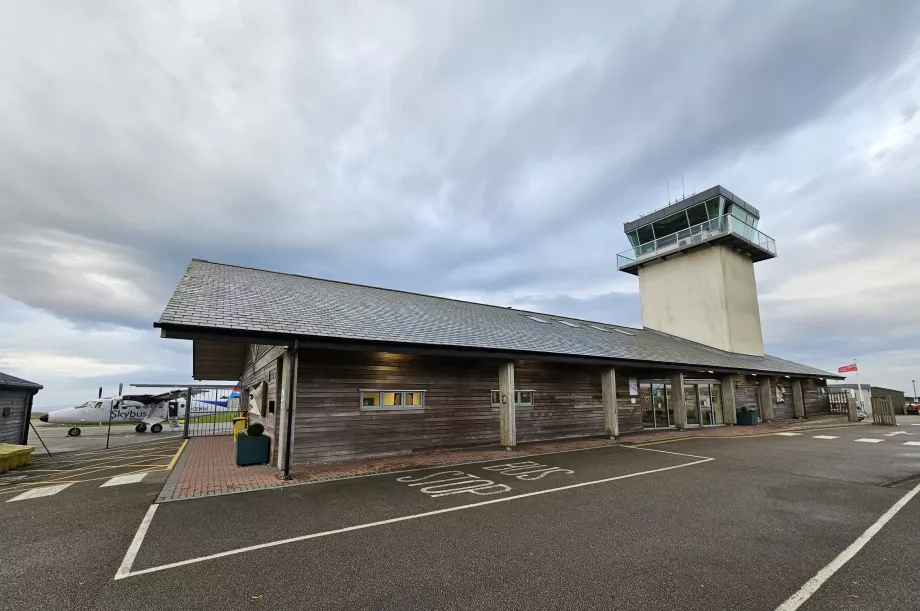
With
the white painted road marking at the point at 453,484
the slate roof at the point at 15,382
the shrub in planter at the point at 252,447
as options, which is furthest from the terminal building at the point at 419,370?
the slate roof at the point at 15,382

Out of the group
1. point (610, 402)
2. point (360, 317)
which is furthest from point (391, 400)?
point (610, 402)

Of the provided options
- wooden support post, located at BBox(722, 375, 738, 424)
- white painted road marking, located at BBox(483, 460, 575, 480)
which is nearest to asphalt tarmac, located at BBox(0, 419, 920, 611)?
white painted road marking, located at BBox(483, 460, 575, 480)

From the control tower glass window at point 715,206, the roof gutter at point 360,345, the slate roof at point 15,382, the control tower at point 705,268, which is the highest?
the control tower glass window at point 715,206

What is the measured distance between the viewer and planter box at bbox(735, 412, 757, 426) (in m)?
22.1

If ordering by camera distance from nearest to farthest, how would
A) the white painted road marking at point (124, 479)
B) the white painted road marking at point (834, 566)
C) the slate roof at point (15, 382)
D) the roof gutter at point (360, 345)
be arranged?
1. the white painted road marking at point (834, 566)
2. the roof gutter at point (360, 345)
3. the white painted road marking at point (124, 479)
4. the slate roof at point (15, 382)

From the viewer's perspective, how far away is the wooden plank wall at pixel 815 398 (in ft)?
97.8

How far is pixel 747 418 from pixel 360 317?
2155 centimetres

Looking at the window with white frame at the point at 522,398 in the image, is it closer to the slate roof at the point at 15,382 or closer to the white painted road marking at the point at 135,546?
the white painted road marking at the point at 135,546

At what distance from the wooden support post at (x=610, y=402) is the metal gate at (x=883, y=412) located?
2044cm

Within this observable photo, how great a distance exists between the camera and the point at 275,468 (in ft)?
34.8

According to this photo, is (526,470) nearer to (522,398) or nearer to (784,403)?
(522,398)

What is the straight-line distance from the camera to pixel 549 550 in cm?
508

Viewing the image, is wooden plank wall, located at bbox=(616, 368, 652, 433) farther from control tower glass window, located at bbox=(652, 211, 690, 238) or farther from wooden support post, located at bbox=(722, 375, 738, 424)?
control tower glass window, located at bbox=(652, 211, 690, 238)

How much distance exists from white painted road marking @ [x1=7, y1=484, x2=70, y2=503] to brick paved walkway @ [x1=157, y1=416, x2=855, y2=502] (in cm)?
200
